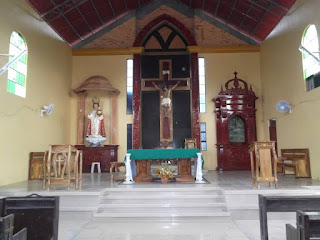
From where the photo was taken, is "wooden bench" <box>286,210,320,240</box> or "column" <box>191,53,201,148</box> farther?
"column" <box>191,53,201,148</box>

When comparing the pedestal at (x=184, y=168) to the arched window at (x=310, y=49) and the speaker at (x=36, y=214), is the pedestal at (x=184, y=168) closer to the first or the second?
the arched window at (x=310, y=49)

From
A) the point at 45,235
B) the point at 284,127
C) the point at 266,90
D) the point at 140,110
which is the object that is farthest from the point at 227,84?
the point at 45,235

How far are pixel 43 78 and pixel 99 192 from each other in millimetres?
4350

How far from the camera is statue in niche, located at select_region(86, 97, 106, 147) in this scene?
8734mm

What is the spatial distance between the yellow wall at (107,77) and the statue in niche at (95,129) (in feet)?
1.82

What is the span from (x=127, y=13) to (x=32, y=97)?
488 cm

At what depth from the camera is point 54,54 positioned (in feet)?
27.1

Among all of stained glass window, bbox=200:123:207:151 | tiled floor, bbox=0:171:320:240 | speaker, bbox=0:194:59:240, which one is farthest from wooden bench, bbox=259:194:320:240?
stained glass window, bbox=200:123:207:151

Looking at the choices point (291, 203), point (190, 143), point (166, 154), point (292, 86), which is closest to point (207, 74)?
point (190, 143)

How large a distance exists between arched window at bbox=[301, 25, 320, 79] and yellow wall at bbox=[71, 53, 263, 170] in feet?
9.65

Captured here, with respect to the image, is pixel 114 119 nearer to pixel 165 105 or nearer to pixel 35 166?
pixel 165 105

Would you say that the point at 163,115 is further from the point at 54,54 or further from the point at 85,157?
the point at 54,54

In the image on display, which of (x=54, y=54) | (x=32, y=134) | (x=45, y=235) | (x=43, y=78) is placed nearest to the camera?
(x=45, y=235)

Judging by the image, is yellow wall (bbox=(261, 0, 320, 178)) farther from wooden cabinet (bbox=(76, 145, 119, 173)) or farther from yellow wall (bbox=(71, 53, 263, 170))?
wooden cabinet (bbox=(76, 145, 119, 173))
